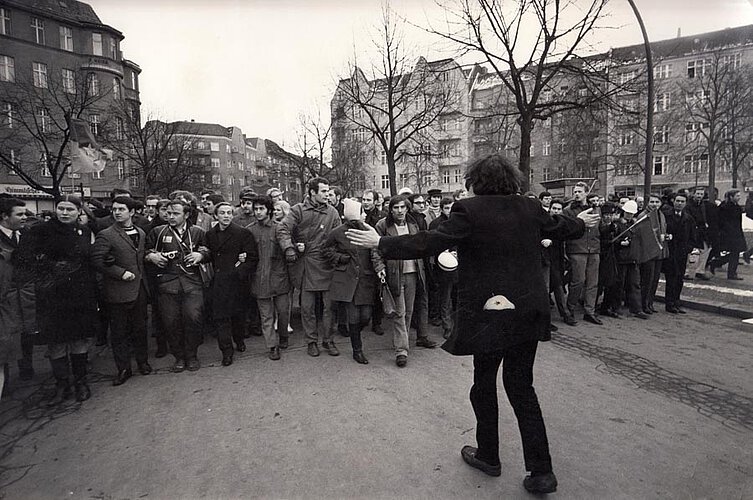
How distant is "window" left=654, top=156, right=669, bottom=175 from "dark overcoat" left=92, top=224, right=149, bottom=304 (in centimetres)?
5524

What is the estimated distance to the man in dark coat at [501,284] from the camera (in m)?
2.68

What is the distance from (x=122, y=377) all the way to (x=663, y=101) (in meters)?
43.7

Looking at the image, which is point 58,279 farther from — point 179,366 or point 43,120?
point 43,120

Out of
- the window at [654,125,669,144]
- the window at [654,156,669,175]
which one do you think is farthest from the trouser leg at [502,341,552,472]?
the window at [654,156,669,175]

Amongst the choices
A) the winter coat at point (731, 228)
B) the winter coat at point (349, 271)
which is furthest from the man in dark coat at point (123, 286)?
the winter coat at point (731, 228)

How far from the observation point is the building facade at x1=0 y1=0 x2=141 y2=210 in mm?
6715

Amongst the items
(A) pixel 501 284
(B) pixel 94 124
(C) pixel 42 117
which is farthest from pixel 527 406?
(B) pixel 94 124

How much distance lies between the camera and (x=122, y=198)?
16.4 ft

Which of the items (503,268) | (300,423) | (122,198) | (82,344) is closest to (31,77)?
(122,198)

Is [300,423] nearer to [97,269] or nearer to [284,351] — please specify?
[284,351]

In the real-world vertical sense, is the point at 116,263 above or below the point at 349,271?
above

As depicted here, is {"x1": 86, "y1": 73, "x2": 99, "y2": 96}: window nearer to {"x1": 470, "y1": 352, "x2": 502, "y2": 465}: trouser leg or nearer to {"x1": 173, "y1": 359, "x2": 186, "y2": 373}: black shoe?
{"x1": 173, "y1": 359, "x2": 186, "y2": 373}: black shoe

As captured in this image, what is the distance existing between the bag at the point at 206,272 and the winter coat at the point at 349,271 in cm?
141

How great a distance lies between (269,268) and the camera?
567cm
